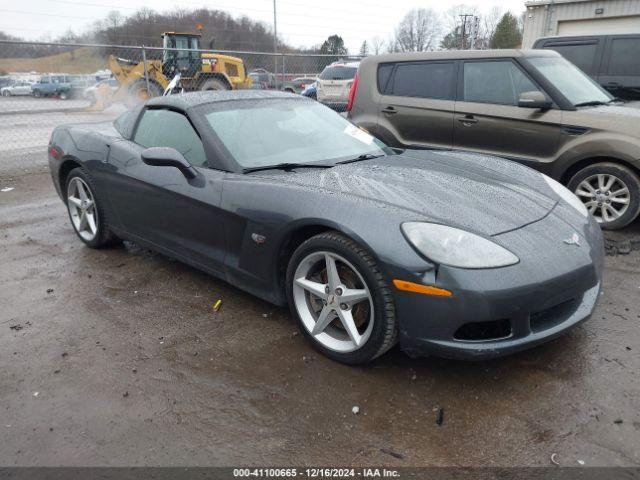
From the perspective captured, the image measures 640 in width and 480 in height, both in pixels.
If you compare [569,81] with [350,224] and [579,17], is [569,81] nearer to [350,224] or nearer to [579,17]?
[350,224]

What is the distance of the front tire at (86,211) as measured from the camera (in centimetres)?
425

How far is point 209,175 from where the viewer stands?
10.5 feet

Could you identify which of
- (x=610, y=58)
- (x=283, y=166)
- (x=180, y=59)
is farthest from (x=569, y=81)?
(x=180, y=59)

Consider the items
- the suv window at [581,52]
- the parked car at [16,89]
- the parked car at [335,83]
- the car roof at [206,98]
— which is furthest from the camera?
the parked car at [335,83]

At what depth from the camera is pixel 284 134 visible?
11.4ft

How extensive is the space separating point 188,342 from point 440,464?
159cm

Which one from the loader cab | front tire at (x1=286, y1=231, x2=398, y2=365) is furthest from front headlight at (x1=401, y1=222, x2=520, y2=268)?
the loader cab

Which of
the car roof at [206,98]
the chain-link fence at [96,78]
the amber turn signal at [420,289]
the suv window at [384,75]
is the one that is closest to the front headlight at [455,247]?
the amber turn signal at [420,289]

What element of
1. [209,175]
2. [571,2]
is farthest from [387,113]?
[571,2]

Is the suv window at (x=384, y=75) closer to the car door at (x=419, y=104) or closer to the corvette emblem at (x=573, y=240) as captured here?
the car door at (x=419, y=104)

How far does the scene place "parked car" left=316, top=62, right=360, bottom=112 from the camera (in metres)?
15.2

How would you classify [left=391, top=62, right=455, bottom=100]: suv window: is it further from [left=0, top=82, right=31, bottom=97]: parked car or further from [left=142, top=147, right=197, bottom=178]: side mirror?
[left=0, top=82, right=31, bottom=97]: parked car

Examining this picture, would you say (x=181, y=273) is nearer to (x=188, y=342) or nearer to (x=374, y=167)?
(x=188, y=342)

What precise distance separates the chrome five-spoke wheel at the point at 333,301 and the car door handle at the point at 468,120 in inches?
129
